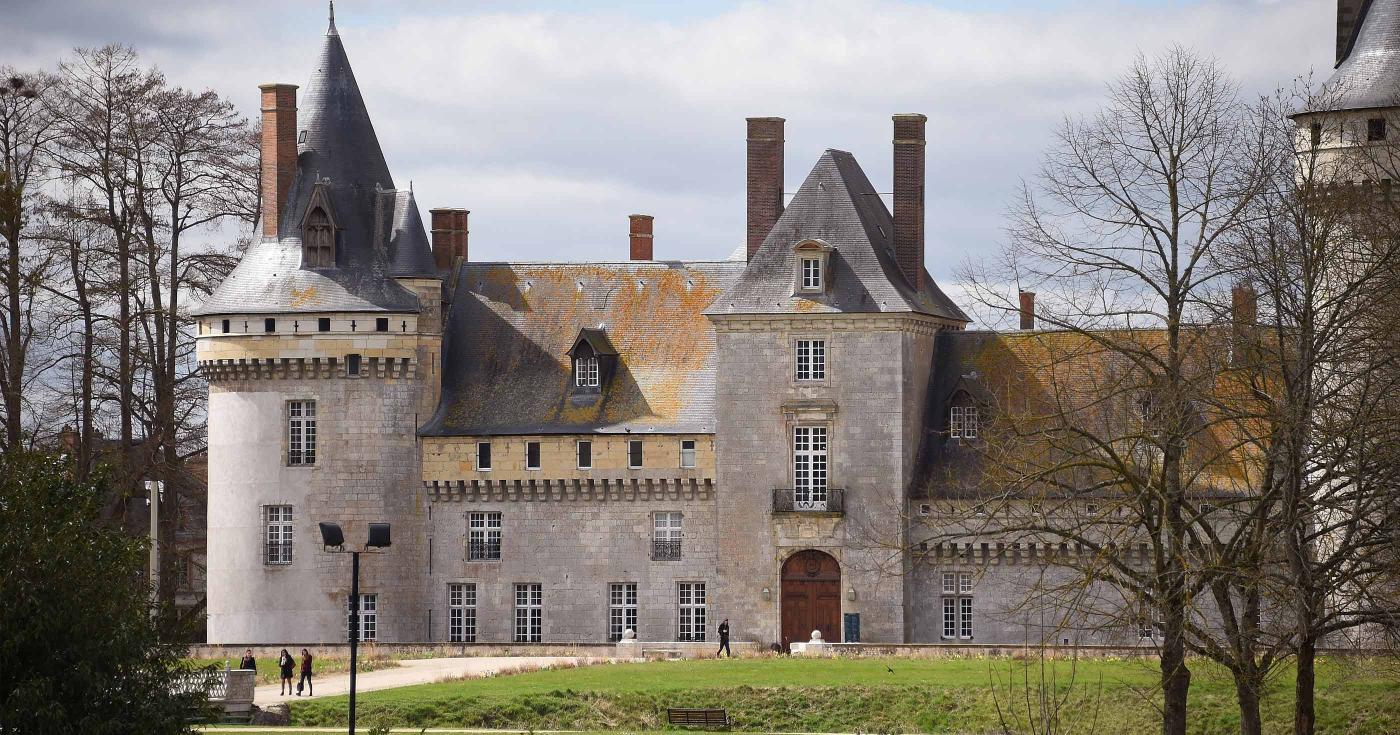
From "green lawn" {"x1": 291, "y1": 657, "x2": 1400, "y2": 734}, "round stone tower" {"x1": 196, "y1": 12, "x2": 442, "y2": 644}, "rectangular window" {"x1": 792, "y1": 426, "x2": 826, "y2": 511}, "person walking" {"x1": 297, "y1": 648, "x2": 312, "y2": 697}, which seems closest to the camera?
"green lawn" {"x1": 291, "y1": 657, "x2": 1400, "y2": 734}

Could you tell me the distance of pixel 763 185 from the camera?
53219 millimetres

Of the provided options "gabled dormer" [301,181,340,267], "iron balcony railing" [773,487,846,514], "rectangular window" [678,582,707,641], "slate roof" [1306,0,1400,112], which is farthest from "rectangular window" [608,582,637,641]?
"slate roof" [1306,0,1400,112]

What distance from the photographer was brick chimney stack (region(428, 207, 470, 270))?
55.9 metres

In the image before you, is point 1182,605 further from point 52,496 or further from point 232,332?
point 232,332

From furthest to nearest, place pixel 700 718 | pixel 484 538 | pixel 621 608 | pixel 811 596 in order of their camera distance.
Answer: pixel 484 538 < pixel 621 608 < pixel 811 596 < pixel 700 718

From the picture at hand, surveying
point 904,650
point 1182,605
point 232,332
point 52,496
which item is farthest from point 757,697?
point 232,332

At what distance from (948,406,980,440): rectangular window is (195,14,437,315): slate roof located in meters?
11.7

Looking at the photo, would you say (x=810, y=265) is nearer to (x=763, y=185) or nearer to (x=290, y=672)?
(x=763, y=185)

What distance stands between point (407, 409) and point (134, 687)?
24539mm

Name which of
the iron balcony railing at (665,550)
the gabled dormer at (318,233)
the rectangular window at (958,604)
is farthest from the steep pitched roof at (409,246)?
the rectangular window at (958,604)

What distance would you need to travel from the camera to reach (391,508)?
52.5 m

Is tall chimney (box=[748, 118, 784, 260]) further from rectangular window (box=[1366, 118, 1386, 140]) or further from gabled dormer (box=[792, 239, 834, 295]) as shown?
rectangular window (box=[1366, 118, 1386, 140])

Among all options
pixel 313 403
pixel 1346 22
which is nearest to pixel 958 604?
pixel 1346 22

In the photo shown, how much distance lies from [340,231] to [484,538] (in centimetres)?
736
